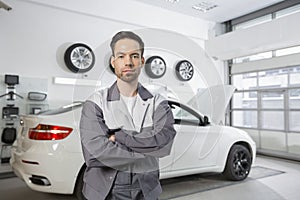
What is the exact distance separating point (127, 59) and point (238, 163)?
296cm

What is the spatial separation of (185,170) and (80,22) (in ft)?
10.6

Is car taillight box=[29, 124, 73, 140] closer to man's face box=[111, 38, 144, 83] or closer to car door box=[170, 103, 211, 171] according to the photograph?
car door box=[170, 103, 211, 171]

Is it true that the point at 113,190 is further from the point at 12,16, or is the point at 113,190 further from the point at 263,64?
the point at 263,64

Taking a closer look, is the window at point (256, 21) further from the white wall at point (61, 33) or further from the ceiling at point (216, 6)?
the white wall at point (61, 33)

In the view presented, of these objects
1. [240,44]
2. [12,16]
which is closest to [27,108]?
[12,16]

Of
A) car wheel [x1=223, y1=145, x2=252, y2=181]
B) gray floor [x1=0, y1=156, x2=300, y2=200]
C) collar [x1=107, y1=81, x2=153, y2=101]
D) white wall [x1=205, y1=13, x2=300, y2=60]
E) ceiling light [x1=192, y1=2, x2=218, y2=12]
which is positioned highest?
ceiling light [x1=192, y1=2, x2=218, y2=12]

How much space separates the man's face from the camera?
948 mm

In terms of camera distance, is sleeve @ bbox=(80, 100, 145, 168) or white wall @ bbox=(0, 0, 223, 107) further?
white wall @ bbox=(0, 0, 223, 107)

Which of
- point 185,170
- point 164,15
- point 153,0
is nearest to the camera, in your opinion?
point 185,170

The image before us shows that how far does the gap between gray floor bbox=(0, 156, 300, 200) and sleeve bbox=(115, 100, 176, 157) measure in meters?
1.92

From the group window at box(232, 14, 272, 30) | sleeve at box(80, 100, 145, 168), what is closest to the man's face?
sleeve at box(80, 100, 145, 168)

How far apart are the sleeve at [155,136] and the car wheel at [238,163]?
2.55 metres

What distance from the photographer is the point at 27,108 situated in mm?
4043

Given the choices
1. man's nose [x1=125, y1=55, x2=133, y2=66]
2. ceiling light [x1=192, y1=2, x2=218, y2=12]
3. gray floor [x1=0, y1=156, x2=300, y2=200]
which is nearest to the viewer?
man's nose [x1=125, y1=55, x2=133, y2=66]
